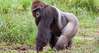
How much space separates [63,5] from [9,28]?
150 inches

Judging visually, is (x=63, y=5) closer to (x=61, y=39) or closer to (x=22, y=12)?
(x=22, y=12)

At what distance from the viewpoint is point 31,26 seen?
908cm

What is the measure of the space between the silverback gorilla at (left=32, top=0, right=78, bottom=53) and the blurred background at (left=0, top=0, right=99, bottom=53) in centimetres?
22

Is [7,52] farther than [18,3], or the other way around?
[18,3]

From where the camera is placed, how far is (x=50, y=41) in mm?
7605

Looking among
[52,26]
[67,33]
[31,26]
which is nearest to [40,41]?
[52,26]

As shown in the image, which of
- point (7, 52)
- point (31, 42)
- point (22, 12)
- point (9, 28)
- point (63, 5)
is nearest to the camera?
point (7, 52)

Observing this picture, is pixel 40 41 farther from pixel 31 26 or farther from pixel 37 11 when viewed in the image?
pixel 31 26

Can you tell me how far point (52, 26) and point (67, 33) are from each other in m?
0.30

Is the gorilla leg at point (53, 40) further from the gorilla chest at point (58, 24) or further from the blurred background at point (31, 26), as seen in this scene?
the blurred background at point (31, 26)

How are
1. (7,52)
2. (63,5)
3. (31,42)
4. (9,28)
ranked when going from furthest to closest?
1. (63,5)
2. (9,28)
3. (31,42)
4. (7,52)

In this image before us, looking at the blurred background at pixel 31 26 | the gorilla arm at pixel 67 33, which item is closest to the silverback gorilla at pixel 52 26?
the gorilla arm at pixel 67 33

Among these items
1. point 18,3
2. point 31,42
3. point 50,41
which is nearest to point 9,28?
point 31,42

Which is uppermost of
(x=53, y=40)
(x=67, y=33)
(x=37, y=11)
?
(x=37, y=11)
